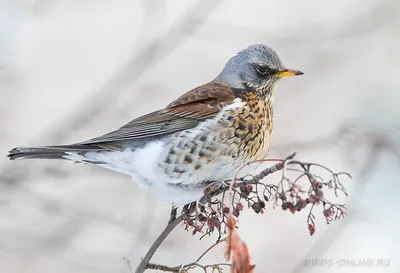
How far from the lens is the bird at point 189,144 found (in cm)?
345

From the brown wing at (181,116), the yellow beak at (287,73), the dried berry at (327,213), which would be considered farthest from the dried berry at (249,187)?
the yellow beak at (287,73)

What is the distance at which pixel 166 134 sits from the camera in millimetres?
3680

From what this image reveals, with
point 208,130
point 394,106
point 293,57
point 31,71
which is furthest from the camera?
point 31,71

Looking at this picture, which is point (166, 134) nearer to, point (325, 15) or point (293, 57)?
point (293, 57)

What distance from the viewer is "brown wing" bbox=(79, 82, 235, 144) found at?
11.9 feet

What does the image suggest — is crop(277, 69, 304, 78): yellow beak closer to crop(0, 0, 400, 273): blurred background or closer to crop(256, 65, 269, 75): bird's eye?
crop(256, 65, 269, 75): bird's eye

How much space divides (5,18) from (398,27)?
414cm

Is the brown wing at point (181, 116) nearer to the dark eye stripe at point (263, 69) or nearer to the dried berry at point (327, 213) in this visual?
the dark eye stripe at point (263, 69)

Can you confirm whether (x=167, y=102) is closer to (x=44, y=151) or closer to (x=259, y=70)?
(x=259, y=70)

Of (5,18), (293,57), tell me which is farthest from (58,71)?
(293,57)

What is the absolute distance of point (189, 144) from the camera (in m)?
3.52

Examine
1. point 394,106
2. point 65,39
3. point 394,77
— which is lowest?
point 394,106

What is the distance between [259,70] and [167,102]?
9.32 ft

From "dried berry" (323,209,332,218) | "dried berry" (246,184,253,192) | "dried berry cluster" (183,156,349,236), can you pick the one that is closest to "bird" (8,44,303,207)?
"dried berry cluster" (183,156,349,236)
